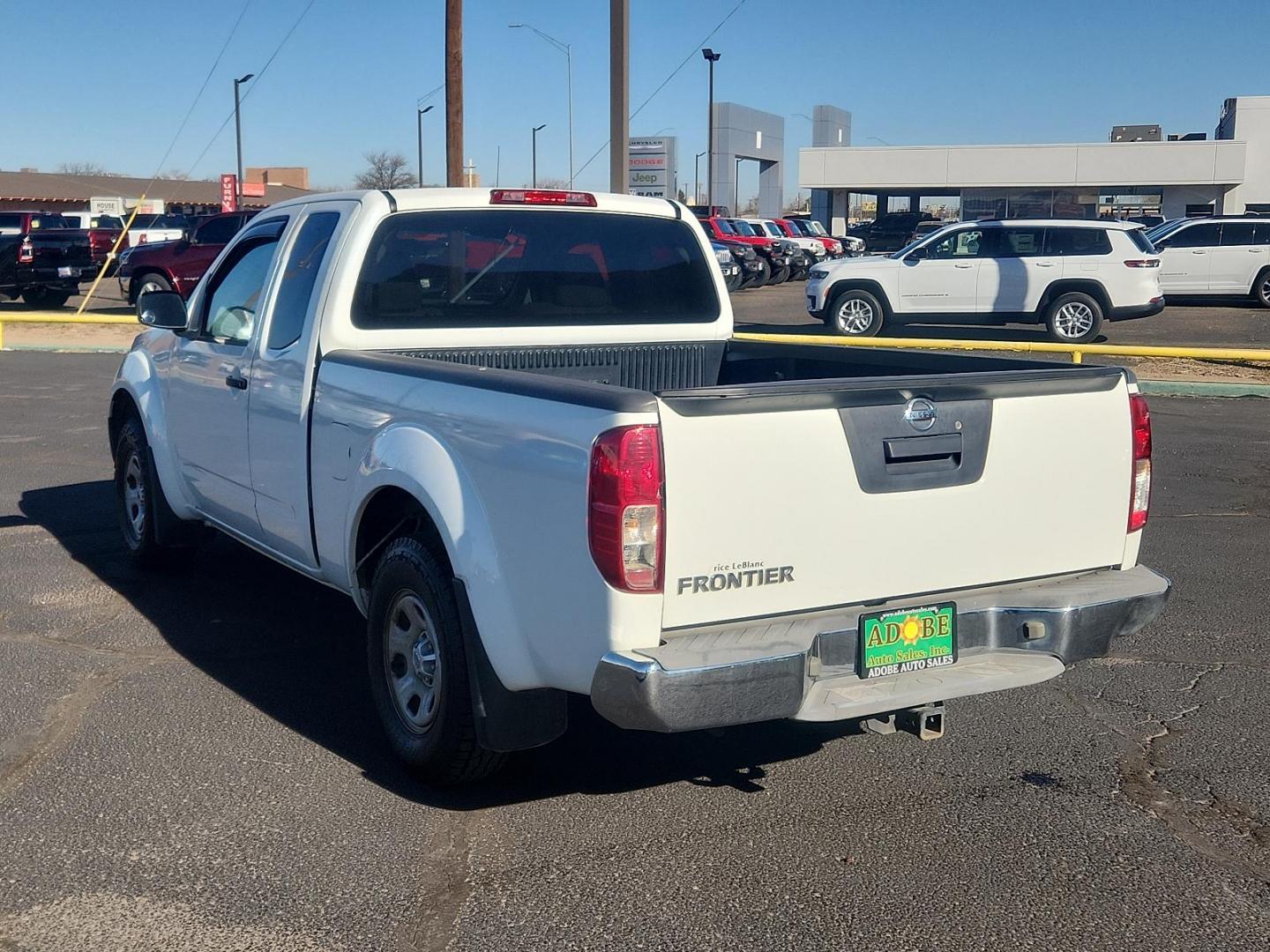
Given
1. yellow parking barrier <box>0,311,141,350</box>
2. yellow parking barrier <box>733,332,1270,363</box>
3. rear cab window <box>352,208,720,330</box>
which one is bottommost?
yellow parking barrier <box>733,332,1270,363</box>

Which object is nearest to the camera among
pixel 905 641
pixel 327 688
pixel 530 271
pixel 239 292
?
pixel 905 641

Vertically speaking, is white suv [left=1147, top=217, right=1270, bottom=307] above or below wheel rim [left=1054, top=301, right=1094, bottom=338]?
above

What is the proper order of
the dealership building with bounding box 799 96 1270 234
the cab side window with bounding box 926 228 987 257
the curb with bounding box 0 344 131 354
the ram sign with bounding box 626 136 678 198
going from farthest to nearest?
the ram sign with bounding box 626 136 678 198 → the dealership building with bounding box 799 96 1270 234 → the cab side window with bounding box 926 228 987 257 → the curb with bounding box 0 344 131 354

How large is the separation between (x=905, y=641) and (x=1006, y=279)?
60.5 feet

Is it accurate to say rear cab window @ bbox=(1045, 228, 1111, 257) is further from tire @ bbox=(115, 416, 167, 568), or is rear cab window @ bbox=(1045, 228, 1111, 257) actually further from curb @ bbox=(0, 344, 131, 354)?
tire @ bbox=(115, 416, 167, 568)

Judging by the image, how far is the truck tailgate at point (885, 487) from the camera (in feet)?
12.2

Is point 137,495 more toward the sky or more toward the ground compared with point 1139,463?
more toward the ground

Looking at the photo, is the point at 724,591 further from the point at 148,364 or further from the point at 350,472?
the point at 148,364

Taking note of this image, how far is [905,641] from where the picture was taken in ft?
13.2

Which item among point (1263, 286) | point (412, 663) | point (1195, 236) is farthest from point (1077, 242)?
point (412, 663)

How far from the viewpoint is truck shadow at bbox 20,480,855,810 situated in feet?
15.2

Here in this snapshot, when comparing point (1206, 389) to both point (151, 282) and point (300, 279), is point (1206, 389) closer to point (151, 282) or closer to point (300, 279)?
point (300, 279)

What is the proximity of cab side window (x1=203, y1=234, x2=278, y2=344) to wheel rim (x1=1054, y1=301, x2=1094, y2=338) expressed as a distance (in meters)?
17.1

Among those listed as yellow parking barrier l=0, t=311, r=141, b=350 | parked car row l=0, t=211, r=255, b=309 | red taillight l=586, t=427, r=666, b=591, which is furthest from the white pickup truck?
yellow parking barrier l=0, t=311, r=141, b=350
